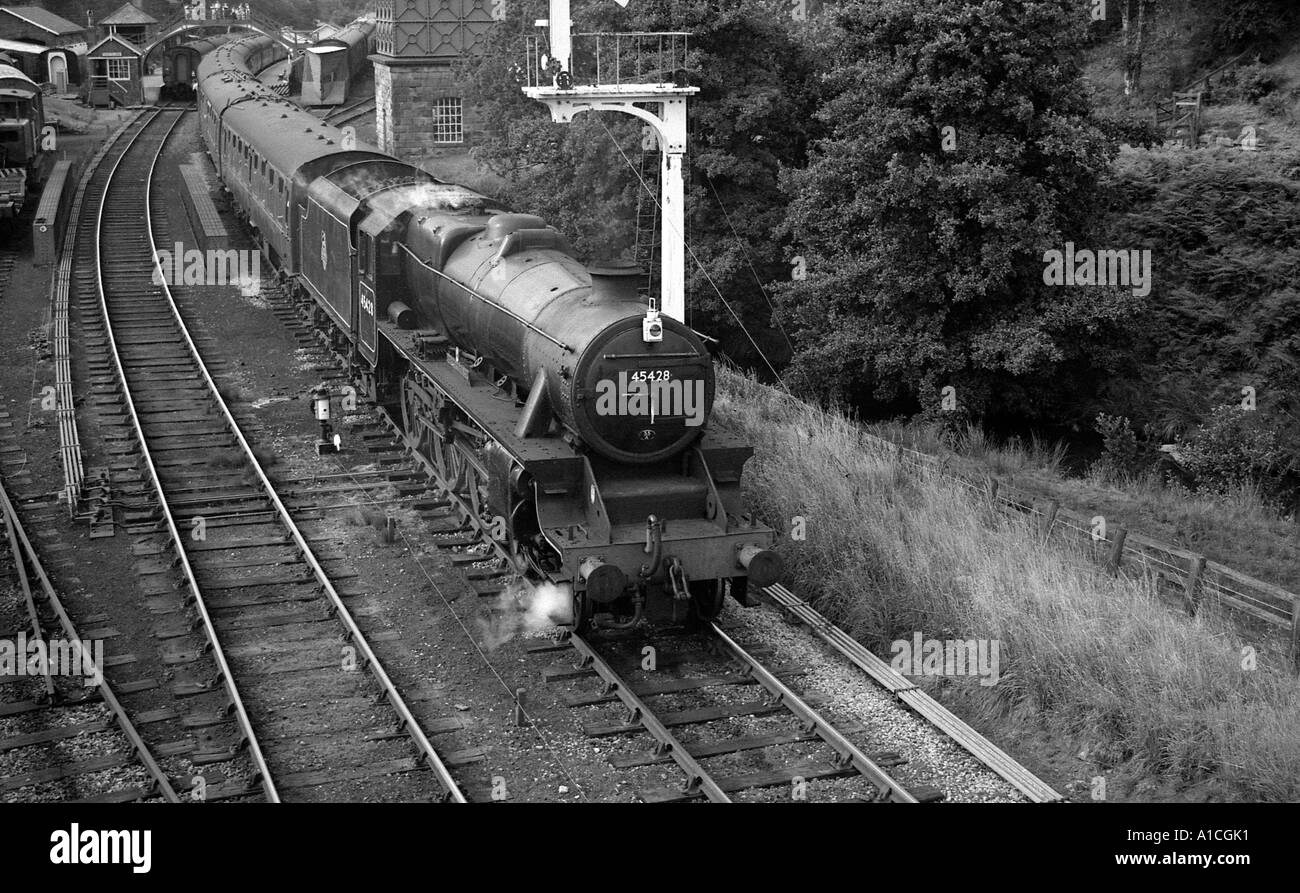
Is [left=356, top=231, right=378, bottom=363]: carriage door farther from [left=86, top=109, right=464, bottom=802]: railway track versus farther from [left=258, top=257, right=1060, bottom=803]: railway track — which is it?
[left=258, top=257, right=1060, bottom=803]: railway track

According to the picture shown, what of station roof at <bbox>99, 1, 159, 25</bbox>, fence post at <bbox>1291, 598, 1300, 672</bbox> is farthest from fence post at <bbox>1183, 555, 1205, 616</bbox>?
station roof at <bbox>99, 1, 159, 25</bbox>

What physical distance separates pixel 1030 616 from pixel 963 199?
9.96 metres

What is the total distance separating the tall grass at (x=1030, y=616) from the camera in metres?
9.31

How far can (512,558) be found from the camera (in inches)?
484

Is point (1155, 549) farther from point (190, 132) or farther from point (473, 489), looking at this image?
point (190, 132)

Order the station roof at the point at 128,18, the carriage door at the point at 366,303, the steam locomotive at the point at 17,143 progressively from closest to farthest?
the carriage door at the point at 366,303 < the steam locomotive at the point at 17,143 < the station roof at the point at 128,18

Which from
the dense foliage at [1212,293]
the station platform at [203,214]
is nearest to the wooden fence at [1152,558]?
the dense foliage at [1212,293]

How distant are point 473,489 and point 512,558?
1.43 m

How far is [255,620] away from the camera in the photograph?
1184cm

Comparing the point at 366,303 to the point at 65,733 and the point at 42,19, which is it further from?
the point at 42,19

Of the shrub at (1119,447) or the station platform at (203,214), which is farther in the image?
the station platform at (203,214)

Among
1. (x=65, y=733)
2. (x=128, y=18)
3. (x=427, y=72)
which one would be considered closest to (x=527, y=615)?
(x=65, y=733)

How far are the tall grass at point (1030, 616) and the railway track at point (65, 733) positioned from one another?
6323mm

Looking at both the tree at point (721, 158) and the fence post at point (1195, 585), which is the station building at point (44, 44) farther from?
the fence post at point (1195, 585)
